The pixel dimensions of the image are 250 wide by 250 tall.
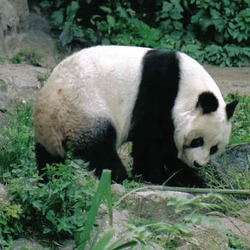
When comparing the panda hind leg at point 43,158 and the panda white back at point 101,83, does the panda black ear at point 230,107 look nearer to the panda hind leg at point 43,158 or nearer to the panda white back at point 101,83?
the panda white back at point 101,83

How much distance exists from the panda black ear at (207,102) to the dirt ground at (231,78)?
277 cm

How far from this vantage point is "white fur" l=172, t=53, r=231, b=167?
19.8 ft

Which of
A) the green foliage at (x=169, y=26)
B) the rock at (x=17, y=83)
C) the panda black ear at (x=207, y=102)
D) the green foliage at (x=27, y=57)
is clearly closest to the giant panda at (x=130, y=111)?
the panda black ear at (x=207, y=102)

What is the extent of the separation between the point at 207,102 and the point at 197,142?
1.36 feet

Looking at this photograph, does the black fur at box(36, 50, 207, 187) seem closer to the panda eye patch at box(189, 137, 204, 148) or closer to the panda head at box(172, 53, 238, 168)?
the panda head at box(172, 53, 238, 168)

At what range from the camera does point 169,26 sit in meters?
10.8

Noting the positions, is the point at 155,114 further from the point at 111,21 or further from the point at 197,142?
the point at 111,21

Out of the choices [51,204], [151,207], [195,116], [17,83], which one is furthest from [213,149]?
[17,83]

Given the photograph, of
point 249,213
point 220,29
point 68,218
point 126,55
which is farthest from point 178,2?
point 68,218

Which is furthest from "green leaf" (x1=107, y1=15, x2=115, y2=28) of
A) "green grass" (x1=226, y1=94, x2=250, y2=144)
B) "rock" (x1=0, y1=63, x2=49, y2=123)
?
"green grass" (x1=226, y1=94, x2=250, y2=144)

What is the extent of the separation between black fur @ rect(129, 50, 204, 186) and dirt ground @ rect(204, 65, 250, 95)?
8.70 feet

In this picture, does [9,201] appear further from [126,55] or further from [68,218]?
[126,55]

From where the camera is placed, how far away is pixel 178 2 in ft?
35.1

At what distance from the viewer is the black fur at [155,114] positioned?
234 inches
